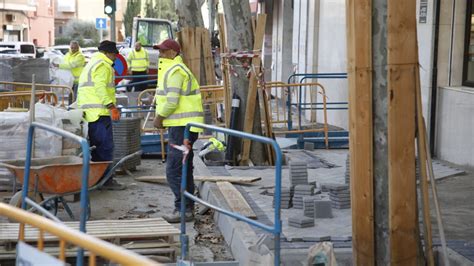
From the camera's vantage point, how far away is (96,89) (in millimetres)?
10016

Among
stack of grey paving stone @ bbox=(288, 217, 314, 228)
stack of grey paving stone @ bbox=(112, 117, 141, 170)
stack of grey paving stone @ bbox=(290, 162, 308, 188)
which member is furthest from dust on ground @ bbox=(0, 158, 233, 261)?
stack of grey paving stone @ bbox=(290, 162, 308, 188)

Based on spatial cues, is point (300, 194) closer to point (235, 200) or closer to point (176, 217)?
point (235, 200)

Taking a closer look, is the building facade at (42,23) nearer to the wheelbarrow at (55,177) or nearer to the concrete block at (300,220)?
the wheelbarrow at (55,177)

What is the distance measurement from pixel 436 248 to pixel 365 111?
57.4 inches

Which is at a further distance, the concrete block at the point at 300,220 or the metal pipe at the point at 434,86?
the metal pipe at the point at 434,86

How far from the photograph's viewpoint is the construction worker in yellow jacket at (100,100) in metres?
10.0

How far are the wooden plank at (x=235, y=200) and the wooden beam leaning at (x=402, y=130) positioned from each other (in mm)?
2254

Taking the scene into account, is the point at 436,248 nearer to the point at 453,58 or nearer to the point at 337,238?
the point at 337,238

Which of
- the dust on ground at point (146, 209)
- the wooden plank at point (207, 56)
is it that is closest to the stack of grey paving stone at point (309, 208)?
the dust on ground at point (146, 209)

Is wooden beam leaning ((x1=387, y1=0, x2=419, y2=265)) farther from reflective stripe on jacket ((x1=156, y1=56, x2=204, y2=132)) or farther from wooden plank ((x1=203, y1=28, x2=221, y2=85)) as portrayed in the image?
wooden plank ((x1=203, y1=28, x2=221, y2=85))

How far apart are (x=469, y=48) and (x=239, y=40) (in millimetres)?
3190

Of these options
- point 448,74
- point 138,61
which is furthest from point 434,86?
point 138,61

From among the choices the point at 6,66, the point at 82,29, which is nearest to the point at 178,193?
the point at 6,66

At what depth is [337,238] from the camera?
7105 mm
